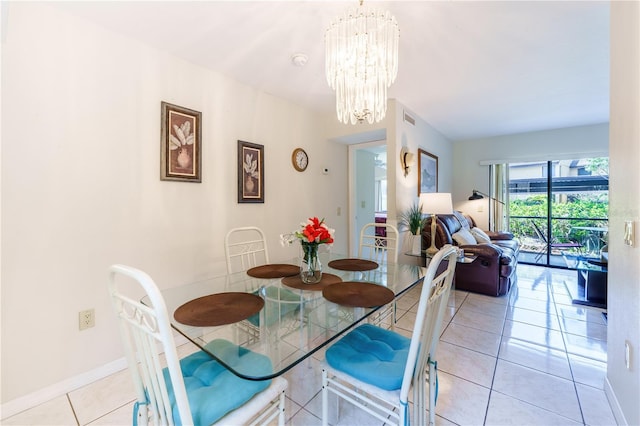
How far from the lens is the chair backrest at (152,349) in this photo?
73 cm

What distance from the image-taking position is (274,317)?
1.25 metres

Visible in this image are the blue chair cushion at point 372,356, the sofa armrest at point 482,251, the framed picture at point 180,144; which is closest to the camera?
the blue chair cushion at point 372,356

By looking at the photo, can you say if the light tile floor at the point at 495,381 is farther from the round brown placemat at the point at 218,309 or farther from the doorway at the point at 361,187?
the doorway at the point at 361,187

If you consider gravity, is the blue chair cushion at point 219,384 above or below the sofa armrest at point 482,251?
below

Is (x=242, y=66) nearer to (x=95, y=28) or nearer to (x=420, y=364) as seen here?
(x=95, y=28)

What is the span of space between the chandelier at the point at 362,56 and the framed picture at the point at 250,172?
1.22 metres

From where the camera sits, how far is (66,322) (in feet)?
5.41

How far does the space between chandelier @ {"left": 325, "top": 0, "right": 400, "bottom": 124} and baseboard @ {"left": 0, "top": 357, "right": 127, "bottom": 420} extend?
2452mm

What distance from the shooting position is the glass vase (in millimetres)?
1553

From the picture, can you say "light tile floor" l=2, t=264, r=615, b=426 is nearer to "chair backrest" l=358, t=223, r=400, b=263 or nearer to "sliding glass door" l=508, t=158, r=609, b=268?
"chair backrest" l=358, t=223, r=400, b=263

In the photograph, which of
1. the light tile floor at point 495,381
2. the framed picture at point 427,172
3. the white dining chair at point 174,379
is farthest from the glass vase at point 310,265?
the framed picture at point 427,172

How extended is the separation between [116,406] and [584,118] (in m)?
6.28

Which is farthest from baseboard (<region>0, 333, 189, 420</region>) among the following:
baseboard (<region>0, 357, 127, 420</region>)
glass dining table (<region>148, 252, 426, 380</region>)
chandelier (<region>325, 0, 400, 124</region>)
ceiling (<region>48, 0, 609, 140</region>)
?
chandelier (<region>325, 0, 400, 124</region>)

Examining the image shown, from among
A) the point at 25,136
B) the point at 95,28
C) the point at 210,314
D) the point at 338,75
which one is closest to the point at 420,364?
the point at 210,314
